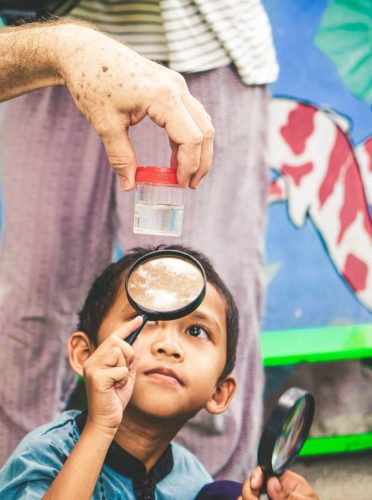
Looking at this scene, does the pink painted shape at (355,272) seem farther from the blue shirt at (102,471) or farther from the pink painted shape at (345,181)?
the blue shirt at (102,471)

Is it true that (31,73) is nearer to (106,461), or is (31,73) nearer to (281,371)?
(106,461)

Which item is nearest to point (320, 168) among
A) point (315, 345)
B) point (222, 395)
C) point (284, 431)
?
point (315, 345)

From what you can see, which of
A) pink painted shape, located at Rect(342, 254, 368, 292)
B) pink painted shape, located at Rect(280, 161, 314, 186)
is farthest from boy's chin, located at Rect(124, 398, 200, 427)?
pink painted shape, located at Rect(342, 254, 368, 292)

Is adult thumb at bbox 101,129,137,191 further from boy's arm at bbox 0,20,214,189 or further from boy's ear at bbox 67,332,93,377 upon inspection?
boy's ear at bbox 67,332,93,377

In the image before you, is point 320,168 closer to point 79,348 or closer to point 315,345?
point 315,345

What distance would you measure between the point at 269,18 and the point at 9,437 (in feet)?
5.79

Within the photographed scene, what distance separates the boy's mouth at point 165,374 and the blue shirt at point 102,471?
0.19 meters

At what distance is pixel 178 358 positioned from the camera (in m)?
1.58

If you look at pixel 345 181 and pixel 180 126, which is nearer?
pixel 180 126

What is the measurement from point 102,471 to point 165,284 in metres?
0.45

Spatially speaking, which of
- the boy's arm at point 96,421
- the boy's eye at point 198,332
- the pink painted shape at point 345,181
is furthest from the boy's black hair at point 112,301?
the pink painted shape at point 345,181

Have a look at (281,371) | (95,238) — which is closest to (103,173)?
(95,238)

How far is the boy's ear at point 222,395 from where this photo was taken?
5.86 feet

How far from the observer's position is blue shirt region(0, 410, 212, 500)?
1.42 metres
